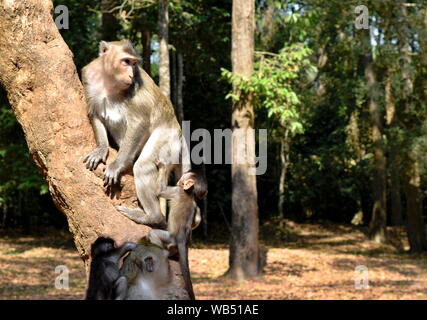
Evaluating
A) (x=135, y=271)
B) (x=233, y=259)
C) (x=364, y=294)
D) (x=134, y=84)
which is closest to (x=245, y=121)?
(x=233, y=259)

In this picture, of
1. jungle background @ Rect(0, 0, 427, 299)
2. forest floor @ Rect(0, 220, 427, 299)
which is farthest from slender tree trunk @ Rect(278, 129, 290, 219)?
forest floor @ Rect(0, 220, 427, 299)

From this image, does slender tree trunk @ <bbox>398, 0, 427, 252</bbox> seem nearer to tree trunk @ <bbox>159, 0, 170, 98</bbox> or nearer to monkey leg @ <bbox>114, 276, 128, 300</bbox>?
tree trunk @ <bbox>159, 0, 170, 98</bbox>

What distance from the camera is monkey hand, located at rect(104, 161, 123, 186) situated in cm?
341

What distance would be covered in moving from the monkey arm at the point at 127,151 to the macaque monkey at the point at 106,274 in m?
0.51

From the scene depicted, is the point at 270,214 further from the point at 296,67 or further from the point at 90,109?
the point at 90,109

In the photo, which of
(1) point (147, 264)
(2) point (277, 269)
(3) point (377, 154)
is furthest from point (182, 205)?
(3) point (377, 154)

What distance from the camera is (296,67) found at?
12.3 meters

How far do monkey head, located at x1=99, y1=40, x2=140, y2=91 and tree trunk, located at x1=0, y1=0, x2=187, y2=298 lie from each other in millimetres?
456

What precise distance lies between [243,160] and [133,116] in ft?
27.2

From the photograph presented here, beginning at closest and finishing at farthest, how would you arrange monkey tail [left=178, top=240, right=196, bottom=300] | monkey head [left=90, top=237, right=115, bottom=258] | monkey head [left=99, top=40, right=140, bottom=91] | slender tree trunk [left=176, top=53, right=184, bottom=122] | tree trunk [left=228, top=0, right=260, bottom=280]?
monkey head [left=90, top=237, right=115, bottom=258] < monkey tail [left=178, top=240, right=196, bottom=300] < monkey head [left=99, top=40, right=140, bottom=91] < tree trunk [left=228, top=0, right=260, bottom=280] < slender tree trunk [left=176, top=53, right=184, bottom=122]

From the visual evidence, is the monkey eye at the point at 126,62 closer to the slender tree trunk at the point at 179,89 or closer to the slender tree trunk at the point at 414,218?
the slender tree trunk at the point at 179,89

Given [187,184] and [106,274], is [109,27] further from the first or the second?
[106,274]

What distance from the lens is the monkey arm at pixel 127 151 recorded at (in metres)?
3.44

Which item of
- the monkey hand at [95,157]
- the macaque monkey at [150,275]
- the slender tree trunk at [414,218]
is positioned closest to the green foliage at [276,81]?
the slender tree trunk at [414,218]
